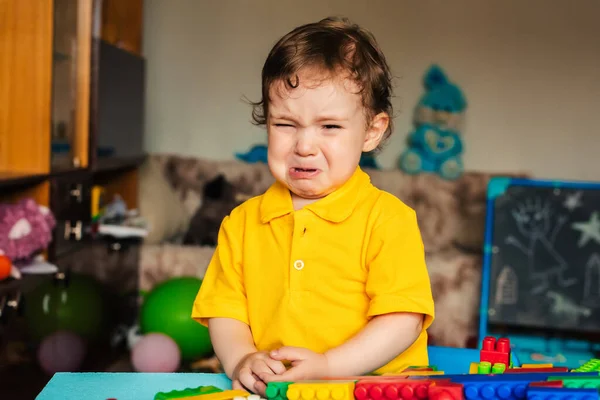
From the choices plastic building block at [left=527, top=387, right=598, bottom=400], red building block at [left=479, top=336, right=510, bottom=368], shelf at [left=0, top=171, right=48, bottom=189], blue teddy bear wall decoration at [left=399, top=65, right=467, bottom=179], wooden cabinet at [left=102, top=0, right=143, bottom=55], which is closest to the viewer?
plastic building block at [left=527, top=387, right=598, bottom=400]

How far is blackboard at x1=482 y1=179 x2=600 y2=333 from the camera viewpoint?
3.27m

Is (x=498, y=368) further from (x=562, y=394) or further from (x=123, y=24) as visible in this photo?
(x=123, y=24)

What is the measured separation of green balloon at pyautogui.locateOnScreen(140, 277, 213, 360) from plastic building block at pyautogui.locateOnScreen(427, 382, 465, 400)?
2.31 m

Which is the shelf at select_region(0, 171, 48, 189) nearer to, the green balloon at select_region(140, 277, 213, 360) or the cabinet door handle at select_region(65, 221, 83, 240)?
the cabinet door handle at select_region(65, 221, 83, 240)

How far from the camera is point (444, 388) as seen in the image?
28.2 inches

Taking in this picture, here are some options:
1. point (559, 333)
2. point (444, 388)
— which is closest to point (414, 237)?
point (444, 388)

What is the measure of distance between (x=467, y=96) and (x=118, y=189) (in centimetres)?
172

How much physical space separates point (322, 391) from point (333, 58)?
46cm

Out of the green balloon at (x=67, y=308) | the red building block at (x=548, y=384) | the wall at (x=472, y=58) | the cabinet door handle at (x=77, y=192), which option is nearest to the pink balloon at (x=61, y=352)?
the green balloon at (x=67, y=308)

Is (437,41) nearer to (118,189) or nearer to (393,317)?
(118,189)

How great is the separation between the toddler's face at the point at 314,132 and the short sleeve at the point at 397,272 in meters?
0.10

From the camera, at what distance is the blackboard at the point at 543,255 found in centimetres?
327

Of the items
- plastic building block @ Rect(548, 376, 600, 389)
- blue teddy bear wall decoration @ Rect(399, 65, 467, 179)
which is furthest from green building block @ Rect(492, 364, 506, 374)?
blue teddy bear wall decoration @ Rect(399, 65, 467, 179)

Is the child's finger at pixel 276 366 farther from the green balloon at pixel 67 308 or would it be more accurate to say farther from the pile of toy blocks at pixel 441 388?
the green balloon at pixel 67 308
